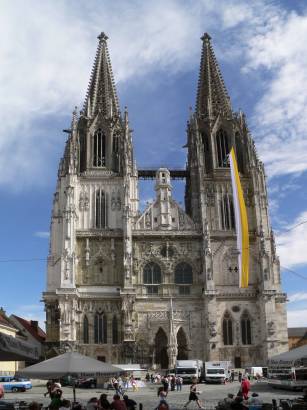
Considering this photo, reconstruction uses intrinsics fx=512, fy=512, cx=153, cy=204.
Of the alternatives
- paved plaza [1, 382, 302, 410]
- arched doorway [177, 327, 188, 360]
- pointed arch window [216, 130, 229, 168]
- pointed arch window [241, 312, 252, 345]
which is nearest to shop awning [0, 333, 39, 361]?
paved plaza [1, 382, 302, 410]

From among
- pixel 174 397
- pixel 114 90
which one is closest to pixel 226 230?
pixel 114 90

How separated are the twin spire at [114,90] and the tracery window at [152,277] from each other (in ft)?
63.1

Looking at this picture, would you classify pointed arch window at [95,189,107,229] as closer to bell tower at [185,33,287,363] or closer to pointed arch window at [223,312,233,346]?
bell tower at [185,33,287,363]

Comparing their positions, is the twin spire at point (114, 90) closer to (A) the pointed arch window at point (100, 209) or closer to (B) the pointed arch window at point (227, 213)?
(A) the pointed arch window at point (100, 209)

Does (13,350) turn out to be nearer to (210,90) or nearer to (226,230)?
(226,230)

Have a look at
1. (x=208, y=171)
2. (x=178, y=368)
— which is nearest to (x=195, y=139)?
(x=208, y=171)

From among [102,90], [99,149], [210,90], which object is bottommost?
[99,149]

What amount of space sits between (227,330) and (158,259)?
10151 millimetres

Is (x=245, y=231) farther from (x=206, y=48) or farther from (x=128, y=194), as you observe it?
(x=206, y=48)

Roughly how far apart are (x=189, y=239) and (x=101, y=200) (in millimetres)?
10575

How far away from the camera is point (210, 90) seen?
6444cm

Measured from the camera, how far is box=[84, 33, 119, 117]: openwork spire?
62031 millimetres

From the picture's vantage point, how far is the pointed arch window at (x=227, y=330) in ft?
171

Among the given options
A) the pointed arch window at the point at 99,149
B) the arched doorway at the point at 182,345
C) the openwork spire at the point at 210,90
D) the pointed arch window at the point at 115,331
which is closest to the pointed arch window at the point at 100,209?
the pointed arch window at the point at 99,149
